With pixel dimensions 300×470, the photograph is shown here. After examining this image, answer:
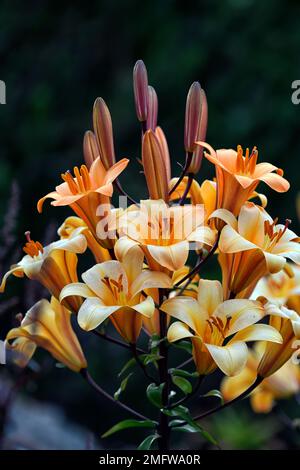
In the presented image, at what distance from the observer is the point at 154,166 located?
3.25 ft

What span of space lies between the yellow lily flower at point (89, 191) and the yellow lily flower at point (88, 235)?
30mm

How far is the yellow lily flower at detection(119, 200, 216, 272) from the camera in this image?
3.07 ft

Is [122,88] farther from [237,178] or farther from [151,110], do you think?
[237,178]

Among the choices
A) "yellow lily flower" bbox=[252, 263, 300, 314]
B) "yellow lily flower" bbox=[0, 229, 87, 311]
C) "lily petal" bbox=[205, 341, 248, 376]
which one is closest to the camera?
"lily petal" bbox=[205, 341, 248, 376]

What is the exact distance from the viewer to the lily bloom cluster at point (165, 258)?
93 cm

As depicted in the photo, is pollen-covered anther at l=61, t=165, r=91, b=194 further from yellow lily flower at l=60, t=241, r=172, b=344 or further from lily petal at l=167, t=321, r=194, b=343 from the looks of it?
lily petal at l=167, t=321, r=194, b=343

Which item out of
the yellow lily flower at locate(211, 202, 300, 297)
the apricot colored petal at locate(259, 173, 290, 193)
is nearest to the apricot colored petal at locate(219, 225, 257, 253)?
the yellow lily flower at locate(211, 202, 300, 297)

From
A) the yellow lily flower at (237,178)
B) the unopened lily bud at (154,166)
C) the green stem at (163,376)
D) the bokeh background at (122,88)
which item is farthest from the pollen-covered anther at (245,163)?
the bokeh background at (122,88)

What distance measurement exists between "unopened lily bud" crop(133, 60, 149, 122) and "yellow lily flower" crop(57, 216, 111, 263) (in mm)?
189

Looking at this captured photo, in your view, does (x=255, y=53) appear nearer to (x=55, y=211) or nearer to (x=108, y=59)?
(x=108, y=59)

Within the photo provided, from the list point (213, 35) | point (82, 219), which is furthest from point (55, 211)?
point (82, 219)

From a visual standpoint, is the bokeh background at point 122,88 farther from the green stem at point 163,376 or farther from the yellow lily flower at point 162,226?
the yellow lily flower at point 162,226

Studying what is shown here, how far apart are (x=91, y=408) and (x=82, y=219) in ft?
8.90

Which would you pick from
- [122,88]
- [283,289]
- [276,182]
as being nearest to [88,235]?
[276,182]
